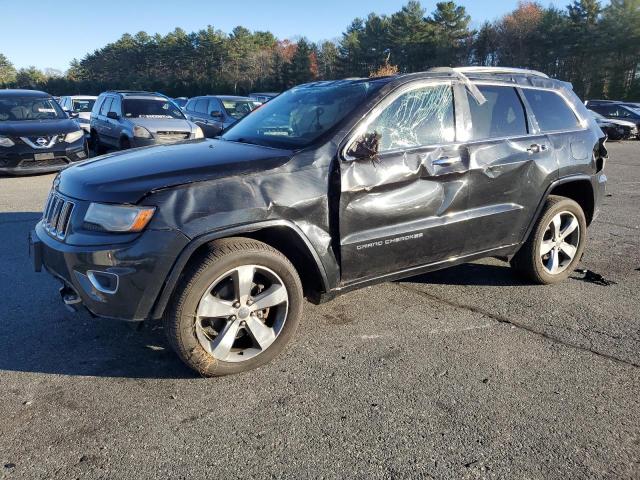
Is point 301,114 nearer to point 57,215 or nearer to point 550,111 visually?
point 57,215

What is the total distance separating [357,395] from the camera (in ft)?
9.73

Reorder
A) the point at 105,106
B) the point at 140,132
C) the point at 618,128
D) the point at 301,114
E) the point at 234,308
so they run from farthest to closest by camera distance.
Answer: the point at 618,128 → the point at 105,106 → the point at 140,132 → the point at 301,114 → the point at 234,308

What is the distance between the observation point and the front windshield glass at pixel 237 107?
50.1 ft

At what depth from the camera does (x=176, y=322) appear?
294 centimetres

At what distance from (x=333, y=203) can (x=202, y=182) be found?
2.75 ft

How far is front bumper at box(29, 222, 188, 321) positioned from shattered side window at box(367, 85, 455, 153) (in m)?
1.59

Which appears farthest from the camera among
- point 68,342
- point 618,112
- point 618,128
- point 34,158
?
point 618,112

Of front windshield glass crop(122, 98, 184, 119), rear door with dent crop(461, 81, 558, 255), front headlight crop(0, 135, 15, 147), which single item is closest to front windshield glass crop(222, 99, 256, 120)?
front windshield glass crop(122, 98, 184, 119)

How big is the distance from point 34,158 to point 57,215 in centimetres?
792

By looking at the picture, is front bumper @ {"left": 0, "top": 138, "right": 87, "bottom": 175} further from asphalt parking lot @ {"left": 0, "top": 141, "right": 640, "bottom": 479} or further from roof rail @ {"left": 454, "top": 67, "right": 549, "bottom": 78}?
roof rail @ {"left": 454, "top": 67, "right": 549, "bottom": 78}

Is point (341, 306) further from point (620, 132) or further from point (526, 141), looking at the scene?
point (620, 132)

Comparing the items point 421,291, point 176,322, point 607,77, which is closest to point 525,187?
point 421,291

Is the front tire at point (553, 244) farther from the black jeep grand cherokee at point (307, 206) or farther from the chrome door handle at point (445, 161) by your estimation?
the chrome door handle at point (445, 161)

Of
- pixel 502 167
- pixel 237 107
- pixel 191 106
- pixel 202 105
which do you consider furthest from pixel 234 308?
pixel 191 106
